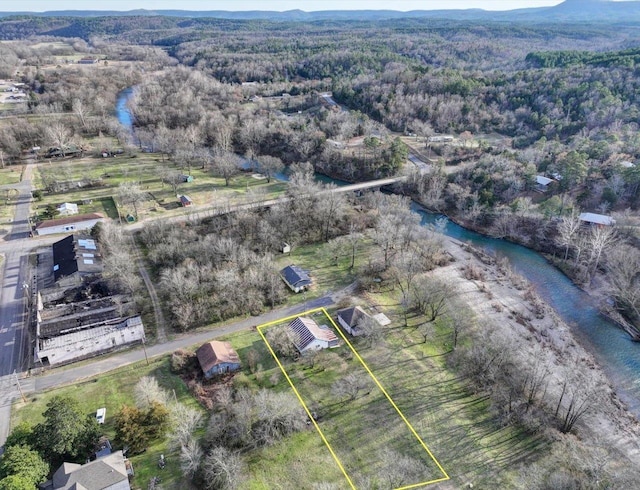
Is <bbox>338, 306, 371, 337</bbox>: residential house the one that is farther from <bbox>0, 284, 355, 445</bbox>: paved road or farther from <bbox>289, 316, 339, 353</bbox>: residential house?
<bbox>0, 284, 355, 445</bbox>: paved road

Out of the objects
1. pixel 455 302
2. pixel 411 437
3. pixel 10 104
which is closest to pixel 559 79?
pixel 455 302

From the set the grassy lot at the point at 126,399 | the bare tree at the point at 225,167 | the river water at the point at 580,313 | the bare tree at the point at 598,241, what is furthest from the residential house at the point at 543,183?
the grassy lot at the point at 126,399

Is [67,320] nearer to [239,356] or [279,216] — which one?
[239,356]

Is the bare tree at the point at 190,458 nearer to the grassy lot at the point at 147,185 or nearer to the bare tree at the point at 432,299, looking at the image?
the bare tree at the point at 432,299

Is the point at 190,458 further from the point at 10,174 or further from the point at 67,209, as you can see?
the point at 10,174

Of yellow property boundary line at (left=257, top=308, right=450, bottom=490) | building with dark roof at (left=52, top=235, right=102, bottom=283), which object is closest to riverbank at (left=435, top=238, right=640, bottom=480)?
yellow property boundary line at (left=257, top=308, right=450, bottom=490)
